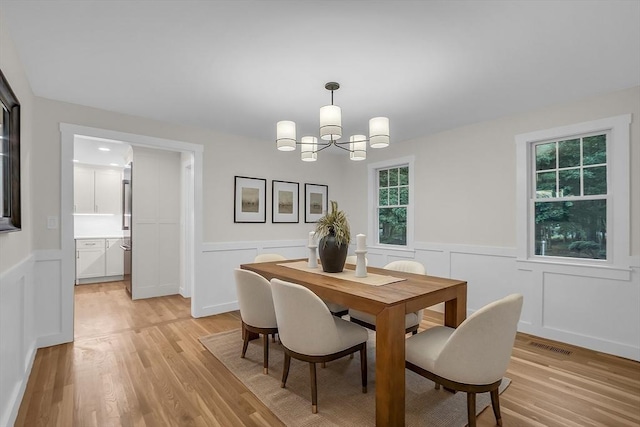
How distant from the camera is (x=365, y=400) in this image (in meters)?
2.14

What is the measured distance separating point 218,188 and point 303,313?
2684mm

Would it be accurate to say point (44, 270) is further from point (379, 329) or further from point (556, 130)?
point (556, 130)

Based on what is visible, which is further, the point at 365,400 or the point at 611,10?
the point at 365,400

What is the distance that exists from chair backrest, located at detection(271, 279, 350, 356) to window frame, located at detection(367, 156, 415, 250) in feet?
9.26

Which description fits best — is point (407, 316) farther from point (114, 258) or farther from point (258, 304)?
point (114, 258)

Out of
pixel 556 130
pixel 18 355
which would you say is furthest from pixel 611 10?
pixel 18 355

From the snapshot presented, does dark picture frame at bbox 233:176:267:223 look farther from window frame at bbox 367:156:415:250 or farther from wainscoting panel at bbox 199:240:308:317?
window frame at bbox 367:156:415:250

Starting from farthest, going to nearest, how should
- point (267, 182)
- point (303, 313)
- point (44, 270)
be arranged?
1. point (267, 182)
2. point (44, 270)
3. point (303, 313)

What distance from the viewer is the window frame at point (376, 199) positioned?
449cm

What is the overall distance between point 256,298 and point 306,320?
2.27 ft

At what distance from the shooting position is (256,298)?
8.19 ft

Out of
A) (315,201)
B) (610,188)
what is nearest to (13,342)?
(315,201)

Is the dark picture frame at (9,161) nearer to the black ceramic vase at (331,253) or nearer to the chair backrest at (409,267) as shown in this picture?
the black ceramic vase at (331,253)

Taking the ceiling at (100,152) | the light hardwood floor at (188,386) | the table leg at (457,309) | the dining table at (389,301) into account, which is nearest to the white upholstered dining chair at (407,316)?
the dining table at (389,301)
